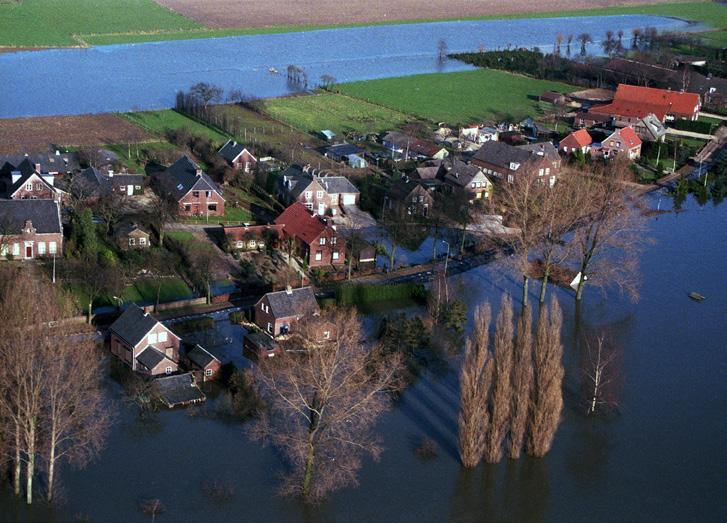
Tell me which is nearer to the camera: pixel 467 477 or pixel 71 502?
pixel 71 502

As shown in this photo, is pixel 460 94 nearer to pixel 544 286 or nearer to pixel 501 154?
pixel 501 154

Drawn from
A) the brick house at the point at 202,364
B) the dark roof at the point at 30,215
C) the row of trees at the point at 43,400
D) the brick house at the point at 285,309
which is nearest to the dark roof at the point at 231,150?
the dark roof at the point at 30,215

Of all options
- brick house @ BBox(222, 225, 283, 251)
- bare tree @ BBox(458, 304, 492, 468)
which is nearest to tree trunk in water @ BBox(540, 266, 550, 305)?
brick house @ BBox(222, 225, 283, 251)

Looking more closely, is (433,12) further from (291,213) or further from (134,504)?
(134,504)

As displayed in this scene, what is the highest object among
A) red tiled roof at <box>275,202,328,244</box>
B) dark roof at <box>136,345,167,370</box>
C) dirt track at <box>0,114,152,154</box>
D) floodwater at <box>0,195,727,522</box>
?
red tiled roof at <box>275,202,328,244</box>

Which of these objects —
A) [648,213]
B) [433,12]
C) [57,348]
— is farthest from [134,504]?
[433,12]

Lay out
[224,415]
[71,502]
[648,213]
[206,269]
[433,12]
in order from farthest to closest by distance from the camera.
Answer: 1. [433,12]
2. [648,213]
3. [206,269]
4. [224,415]
5. [71,502]

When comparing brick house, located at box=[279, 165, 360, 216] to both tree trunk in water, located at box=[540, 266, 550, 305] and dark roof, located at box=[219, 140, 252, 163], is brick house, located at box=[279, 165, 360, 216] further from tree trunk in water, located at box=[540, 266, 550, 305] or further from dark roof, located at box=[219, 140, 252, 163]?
tree trunk in water, located at box=[540, 266, 550, 305]
